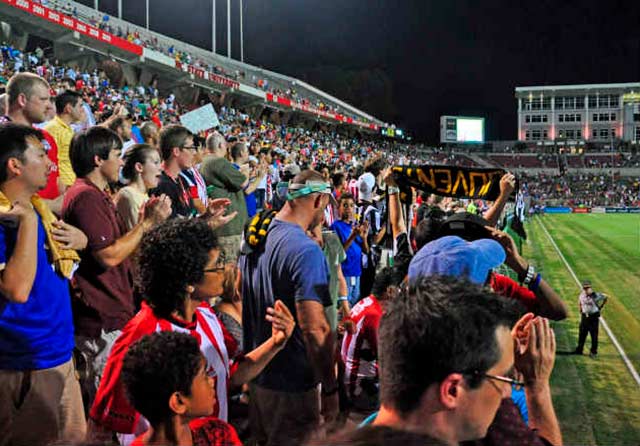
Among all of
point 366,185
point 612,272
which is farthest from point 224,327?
point 612,272

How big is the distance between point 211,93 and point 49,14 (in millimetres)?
19156

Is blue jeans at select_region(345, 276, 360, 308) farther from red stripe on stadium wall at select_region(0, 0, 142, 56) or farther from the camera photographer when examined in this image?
red stripe on stadium wall at select_region(0, 0, 142, 56)

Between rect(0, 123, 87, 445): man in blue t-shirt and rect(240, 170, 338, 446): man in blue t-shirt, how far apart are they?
986 millimetres

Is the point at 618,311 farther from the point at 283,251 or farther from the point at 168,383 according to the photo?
the point at 168,383

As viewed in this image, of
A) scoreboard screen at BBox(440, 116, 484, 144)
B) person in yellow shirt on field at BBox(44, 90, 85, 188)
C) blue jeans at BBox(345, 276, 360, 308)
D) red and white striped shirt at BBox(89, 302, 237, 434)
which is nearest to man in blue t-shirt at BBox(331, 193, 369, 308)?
blue jeans at BBox(345, 276, 360, 308)

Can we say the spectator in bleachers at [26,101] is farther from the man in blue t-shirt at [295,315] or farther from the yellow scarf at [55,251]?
the man in blue t-shirt at [295,315]

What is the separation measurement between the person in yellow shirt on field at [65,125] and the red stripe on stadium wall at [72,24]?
71.1 feet

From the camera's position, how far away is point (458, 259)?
2641 millimetres

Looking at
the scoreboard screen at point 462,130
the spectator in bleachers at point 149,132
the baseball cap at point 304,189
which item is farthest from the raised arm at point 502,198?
the scoreboard screen at point 462,130

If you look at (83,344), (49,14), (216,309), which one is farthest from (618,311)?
(49,14)

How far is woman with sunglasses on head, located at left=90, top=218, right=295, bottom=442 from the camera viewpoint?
2660 mm

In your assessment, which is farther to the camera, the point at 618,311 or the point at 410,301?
the point at 618,311

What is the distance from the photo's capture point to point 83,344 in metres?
3.37

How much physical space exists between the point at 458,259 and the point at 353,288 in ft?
17.0
